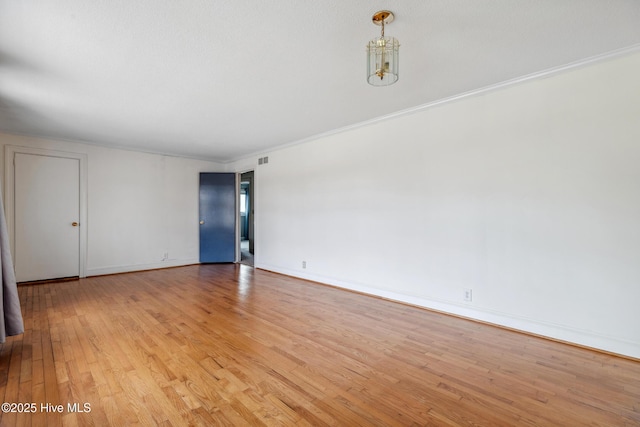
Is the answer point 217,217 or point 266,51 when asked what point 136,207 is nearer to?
point 217,217

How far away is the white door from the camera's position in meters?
4.61

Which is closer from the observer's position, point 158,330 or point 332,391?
point 332,391

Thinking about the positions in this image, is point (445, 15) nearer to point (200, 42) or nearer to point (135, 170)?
point (200, 42)

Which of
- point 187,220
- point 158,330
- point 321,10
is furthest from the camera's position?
point 187,220

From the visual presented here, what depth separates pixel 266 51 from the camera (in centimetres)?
232

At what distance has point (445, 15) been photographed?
189cm

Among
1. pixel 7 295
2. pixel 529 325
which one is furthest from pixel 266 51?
pixel 529 325

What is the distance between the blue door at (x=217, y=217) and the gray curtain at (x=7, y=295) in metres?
4.16

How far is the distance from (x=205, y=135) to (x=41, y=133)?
2639mm

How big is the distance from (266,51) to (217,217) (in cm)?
499

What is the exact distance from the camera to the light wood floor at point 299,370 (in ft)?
5.44

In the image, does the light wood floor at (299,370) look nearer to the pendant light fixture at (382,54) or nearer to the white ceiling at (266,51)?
the pendant light fixture at (382,54)

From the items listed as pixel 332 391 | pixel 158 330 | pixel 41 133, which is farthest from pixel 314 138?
pixel 41 133

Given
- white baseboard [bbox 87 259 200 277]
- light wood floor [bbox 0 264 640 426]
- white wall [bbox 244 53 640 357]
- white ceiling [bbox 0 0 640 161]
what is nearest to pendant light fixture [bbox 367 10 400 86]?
white ceiling [bbox 0 0 640 161]
